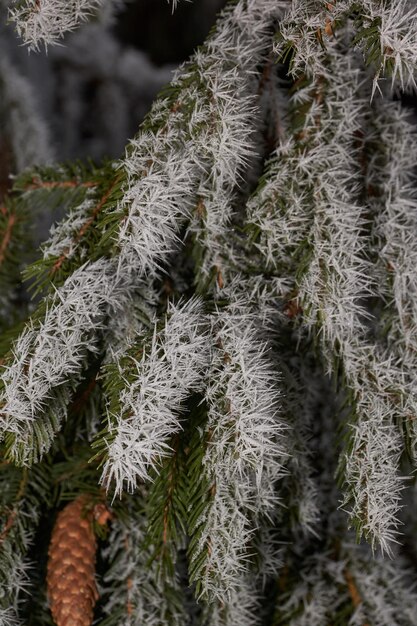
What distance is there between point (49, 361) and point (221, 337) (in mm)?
178

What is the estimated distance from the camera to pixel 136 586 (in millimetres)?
790

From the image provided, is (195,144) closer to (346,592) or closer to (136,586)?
(136,586)

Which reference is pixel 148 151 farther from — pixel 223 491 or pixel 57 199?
pixel 223 491

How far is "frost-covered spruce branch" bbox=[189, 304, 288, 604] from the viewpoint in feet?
2.00

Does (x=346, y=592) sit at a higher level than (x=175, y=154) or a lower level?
lower

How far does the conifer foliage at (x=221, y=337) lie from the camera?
63 centimetres

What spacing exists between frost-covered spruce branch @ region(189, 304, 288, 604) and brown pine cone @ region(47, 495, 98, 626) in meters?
0.15

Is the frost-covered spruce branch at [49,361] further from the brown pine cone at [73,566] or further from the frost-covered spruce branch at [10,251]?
the frost-covered spruce branch at [10,251]

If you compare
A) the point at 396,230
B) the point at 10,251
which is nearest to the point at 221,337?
the point at 396,230

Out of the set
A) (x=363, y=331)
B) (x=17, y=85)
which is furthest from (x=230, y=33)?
(x=17, y=85)

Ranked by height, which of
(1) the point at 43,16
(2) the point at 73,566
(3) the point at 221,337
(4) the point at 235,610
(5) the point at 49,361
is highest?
(1) the point at 43,16

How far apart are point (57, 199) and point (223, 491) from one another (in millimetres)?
474

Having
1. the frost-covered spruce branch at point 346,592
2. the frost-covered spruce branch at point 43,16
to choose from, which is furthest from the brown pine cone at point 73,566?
the frost-covered spruce branch at point 43,16

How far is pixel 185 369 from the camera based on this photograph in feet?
2.01
